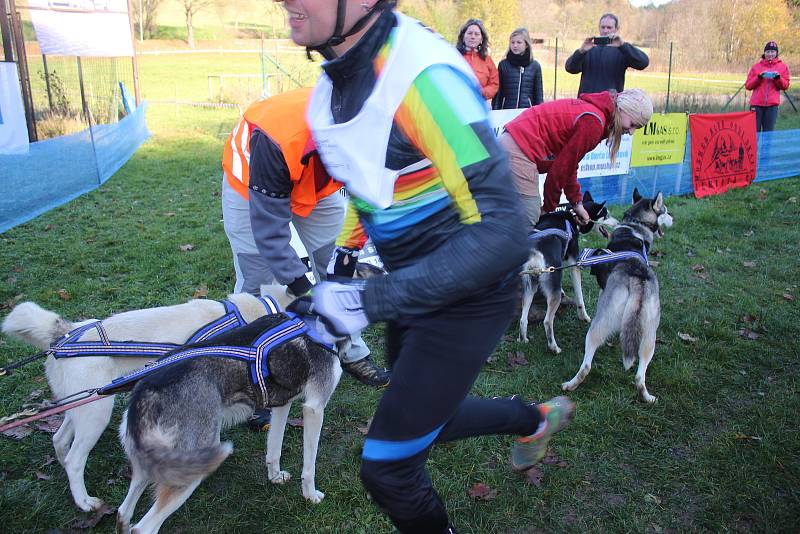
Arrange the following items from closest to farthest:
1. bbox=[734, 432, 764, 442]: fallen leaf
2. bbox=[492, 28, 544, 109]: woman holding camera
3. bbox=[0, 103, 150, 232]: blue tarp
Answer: bbox=[734, 432, 764, 442]: fallen leaf → bbox=[0, 103, 150, 232]: blue tarp → bbox=[492, 28, 544, 109]: woman holding camera

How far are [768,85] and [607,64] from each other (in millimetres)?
5360

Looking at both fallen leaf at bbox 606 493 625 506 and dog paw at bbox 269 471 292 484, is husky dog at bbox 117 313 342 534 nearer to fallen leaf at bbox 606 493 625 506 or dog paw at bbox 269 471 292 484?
dog paw at bbox 269 471 292 484

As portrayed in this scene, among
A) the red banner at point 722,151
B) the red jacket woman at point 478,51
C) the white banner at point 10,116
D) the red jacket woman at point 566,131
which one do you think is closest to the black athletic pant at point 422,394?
the red jacket woman at point 566,131

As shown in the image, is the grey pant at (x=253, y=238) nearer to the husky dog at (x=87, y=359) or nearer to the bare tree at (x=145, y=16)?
the husky dog at (x=87, y=359)

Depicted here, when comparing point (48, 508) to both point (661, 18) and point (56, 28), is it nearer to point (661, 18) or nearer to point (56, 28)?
point (56, 28)

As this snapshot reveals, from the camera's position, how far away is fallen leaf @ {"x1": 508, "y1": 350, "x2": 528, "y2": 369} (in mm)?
4277

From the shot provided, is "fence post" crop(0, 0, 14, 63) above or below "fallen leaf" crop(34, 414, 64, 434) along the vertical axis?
above

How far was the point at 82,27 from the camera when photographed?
1137 cm

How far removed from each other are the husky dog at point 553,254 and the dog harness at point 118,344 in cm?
240

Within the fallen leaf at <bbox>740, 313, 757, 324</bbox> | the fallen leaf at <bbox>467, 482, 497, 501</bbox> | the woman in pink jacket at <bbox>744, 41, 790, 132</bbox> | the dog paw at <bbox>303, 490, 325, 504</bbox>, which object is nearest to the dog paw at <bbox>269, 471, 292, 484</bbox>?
the dog paw at <bbox>303, 490, 325, 504</bbox>

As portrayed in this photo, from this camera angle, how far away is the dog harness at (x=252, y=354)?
7.47 ft

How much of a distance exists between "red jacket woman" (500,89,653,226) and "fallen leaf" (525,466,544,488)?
165 cm

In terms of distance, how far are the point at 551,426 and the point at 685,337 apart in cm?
276

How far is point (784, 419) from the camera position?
3.43 m
